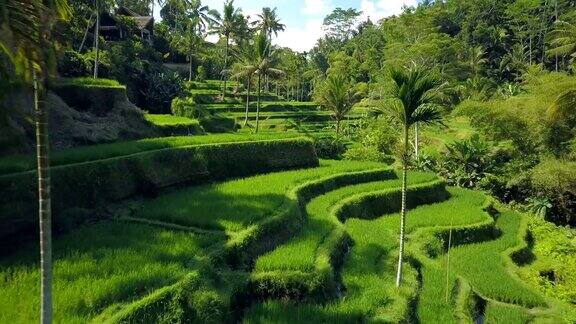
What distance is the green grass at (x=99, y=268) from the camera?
712 centimetres

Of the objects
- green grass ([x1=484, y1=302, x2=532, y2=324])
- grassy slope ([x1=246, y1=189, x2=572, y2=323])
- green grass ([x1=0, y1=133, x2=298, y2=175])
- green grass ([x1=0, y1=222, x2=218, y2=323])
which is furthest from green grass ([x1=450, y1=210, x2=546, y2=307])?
green grass ([x1=0, y1=133, x2=298, y2=175])

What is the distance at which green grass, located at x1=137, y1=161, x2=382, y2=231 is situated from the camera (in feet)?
39.5

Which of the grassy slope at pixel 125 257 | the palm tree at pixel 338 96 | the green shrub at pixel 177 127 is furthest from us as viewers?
the palm tree at pixel 338 96

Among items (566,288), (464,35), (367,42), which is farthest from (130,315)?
(367,42)

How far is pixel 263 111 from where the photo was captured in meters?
46.7

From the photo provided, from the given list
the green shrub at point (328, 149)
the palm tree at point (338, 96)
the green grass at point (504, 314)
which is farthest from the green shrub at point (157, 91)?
the green grass at point (504, 314)

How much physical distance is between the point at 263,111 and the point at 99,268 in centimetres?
3884

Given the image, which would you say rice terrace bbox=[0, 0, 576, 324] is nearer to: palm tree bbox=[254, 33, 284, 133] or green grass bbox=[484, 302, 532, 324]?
green grass bbox=[484, 302, 532, 324]

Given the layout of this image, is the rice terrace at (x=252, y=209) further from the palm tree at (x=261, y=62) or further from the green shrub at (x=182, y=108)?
the palm tree at (x=261, y=62)

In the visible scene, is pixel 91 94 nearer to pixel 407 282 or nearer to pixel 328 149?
pixel 407 282

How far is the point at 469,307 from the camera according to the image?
11.0m

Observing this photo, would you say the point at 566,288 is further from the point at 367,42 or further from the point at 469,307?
the point at 367,42

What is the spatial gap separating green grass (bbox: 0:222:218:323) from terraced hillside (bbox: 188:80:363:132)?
25.8m

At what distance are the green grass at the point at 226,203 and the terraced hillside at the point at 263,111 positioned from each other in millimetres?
19912
